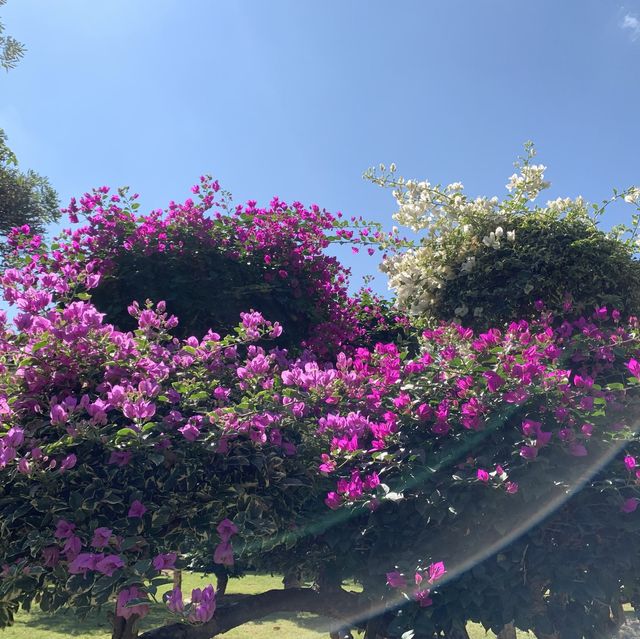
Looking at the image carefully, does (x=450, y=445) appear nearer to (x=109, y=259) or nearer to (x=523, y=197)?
(x=523, y=197)

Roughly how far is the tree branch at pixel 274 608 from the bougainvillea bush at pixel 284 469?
1 centimetres

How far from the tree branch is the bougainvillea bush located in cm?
1

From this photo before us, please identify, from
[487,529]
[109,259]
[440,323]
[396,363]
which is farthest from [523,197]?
[109,259]

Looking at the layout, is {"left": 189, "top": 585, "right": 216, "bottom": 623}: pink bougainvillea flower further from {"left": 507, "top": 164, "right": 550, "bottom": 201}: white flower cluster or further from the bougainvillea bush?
{"left": 507, "top": 164, "right": 550, "bottom": 201}: white flower cluster

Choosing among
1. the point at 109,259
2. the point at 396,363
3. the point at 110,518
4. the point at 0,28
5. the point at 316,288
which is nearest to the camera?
the point at 110,518

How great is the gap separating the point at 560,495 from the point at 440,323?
10.1 feet

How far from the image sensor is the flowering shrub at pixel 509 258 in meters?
5.14

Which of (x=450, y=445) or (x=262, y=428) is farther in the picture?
(x=450, y=445)

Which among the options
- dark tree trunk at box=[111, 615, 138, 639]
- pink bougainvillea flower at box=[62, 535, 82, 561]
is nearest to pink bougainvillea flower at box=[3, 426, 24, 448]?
pink bougainvillea flower at box=[62, 535, 82, 561]

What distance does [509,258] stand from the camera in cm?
522

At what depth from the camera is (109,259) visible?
5.76 meters

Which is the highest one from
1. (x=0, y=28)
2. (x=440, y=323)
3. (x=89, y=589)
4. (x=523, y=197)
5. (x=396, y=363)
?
(x=0, y=28)

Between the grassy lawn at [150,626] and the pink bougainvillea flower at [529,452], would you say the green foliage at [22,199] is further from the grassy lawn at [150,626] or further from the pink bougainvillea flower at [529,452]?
the pink bougainvillea flower at [529,452]

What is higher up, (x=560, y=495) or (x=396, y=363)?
(x=396, y=363)
